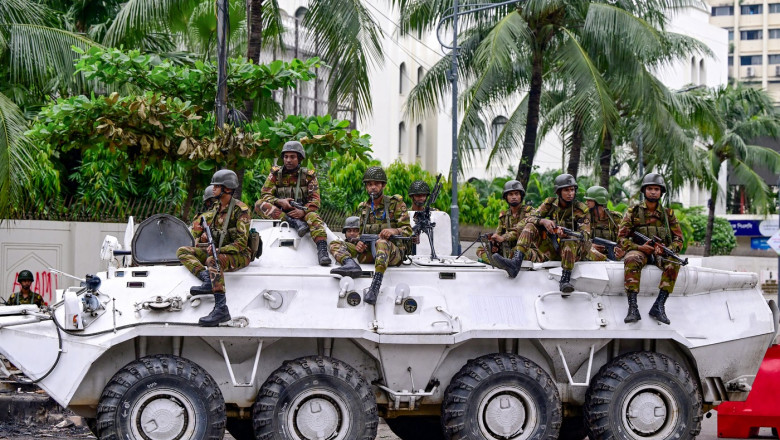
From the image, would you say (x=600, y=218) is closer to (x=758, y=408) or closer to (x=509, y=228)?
(x=509, y=228)

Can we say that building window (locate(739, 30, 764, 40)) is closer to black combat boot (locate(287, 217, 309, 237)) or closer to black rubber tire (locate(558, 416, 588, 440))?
black rubber tire (locate(558, 416, 588, 440))

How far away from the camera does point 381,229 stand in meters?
12.6

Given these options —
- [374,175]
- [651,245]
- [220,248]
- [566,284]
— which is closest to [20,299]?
[220,248]

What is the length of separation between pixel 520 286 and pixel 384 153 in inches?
1467

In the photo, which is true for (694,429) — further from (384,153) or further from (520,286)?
(384,153)

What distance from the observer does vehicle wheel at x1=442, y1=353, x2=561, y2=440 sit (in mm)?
11625

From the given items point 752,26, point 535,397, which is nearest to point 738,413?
point 535,397

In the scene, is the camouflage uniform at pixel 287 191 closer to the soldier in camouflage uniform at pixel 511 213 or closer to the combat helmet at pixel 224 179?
the combat helmet at pixel 224 179

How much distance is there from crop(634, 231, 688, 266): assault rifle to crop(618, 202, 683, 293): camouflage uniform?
0.18 feet

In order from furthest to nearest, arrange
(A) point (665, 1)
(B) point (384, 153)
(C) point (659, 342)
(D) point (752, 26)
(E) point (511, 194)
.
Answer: (D) point (752, 26) → (B) point (384, 153) → (A) point (665, 1) → (E) point (511, 194) → (C) point (659, 342)

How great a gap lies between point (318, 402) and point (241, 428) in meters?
1.66

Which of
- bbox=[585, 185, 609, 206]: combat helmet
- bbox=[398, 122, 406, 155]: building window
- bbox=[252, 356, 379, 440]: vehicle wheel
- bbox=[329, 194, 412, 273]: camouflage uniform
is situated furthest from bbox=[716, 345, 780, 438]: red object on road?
Result: bbox=[398, 122, 406, 155]: building window

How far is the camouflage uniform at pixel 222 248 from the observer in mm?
11352

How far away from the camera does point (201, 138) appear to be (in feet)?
50.7
